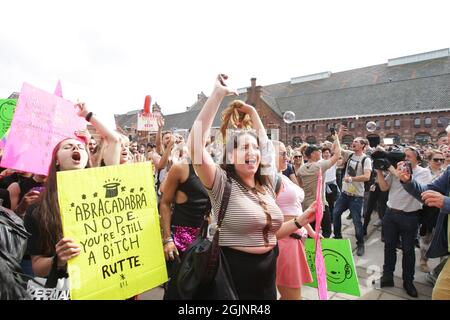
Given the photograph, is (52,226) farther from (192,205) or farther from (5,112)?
(5,112)

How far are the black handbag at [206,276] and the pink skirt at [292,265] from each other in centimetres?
91

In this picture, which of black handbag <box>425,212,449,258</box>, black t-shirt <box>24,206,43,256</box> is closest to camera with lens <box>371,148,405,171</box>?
black handbag <box>425,212,449,258</box>

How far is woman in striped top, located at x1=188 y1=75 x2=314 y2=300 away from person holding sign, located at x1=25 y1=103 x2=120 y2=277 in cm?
84

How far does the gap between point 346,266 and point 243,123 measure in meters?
1.57

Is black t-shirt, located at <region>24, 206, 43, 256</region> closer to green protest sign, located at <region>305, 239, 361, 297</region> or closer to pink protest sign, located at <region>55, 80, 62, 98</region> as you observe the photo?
pink protest sign, located at <region>55, 80, 62, 98</region>

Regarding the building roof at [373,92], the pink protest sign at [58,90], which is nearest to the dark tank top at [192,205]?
Answer: the pink protest sign at [58,90]

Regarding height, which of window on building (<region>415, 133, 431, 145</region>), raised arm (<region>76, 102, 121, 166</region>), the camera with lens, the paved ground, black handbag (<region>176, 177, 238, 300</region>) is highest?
window on building (<region>415, 133, 431, 145</region>)

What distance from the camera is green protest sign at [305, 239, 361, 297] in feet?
7.57

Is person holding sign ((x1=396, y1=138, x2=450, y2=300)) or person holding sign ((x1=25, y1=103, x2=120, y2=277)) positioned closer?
person holding sign ((x1=25, y1=103, x2=120, y2=277))

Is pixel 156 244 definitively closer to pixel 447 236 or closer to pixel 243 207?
pixel 243 207

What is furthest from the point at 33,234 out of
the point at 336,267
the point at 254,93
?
the point at 254,93

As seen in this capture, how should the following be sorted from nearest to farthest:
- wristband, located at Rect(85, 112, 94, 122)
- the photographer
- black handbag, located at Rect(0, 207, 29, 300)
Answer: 1. black handbag, located at Rect(0, 207, 29, 300)
2. wristband, located at Rect(85, 112, 94, 122)
3. the photographer

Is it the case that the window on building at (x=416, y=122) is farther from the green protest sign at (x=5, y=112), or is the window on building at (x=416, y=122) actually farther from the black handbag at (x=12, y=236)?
the black handbag at (x=12, y=236)
